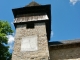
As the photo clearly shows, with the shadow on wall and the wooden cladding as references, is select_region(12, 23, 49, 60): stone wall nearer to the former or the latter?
the wooden cladding

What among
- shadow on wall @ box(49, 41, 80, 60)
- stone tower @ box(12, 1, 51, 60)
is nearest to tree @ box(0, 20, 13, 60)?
stone tower @ box(12, 1, 51, 60)

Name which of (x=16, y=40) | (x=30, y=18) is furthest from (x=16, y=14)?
(x=16, y=40)

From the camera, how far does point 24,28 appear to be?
12594 millimetres

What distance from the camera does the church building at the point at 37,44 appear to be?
10.8 meters

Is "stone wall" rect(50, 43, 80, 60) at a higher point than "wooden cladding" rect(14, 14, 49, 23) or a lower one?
lower

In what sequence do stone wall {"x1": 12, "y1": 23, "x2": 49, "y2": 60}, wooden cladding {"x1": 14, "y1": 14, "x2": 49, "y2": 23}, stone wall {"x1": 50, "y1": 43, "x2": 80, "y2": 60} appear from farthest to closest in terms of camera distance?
1. wooden cladding {"x1": 14, "y1": 14, "x2": 49, "y2": 23}
2. stone wall {"x1": 50, "y1": 43, "x2": 80, "y2": 60}
3. stone wall {"x1": 12, "y1": 23, "x2": 49, "y2": 60}

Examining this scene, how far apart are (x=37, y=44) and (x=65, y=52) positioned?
211 cm

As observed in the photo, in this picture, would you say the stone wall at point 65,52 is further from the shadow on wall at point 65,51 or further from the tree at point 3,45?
the tree at point 3,45

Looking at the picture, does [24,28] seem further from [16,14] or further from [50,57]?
[50,57]

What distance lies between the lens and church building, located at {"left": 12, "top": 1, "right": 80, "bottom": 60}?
10766 mm

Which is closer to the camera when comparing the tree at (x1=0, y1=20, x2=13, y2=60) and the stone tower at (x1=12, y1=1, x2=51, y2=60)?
the stone tower at (x1=12, y1=1, x2=51, y2=60)

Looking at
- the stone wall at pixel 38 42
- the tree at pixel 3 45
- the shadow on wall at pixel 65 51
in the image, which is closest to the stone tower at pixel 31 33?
the stone wall at pixel 38 42

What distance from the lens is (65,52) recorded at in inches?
443

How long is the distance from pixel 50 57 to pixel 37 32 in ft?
7.21
